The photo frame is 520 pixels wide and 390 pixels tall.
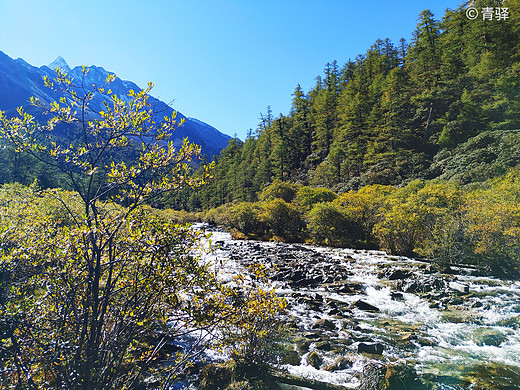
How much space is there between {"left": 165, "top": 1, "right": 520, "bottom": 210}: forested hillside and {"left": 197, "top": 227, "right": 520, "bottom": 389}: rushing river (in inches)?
921

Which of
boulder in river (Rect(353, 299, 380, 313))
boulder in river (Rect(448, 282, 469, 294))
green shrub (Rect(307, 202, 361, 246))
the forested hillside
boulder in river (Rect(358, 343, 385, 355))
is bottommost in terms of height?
boulder in river (Rect(353, 299, 380, 313))

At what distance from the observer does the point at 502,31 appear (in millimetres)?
51031

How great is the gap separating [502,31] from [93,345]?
7498 centimetres

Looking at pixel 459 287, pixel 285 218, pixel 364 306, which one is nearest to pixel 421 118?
pixel 285 218

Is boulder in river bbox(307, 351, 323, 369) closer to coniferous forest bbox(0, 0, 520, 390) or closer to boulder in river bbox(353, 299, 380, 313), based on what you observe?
coniferous forest bbox(0, 0, 520, 390)

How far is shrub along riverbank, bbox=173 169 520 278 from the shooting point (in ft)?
52.7

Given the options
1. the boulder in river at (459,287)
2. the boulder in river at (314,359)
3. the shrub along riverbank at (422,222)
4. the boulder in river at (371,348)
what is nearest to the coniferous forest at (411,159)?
the shrub along riverbank at (422,222)

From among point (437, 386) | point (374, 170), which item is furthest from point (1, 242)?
point (374, 170)

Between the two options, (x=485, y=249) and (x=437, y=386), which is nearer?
(x=437, y=386)

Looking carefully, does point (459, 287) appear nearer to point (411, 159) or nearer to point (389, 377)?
point (389, 377)

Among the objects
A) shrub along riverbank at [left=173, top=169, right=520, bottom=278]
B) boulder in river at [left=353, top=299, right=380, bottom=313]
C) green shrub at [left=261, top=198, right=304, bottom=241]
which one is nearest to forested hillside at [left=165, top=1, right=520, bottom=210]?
shrub along riverbank at [left=173, top=169, right=520, bottom=278]

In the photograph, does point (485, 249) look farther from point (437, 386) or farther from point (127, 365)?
point (127, 365)

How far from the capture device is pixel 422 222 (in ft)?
70.6

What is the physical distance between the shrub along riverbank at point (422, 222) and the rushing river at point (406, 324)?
168 cm
